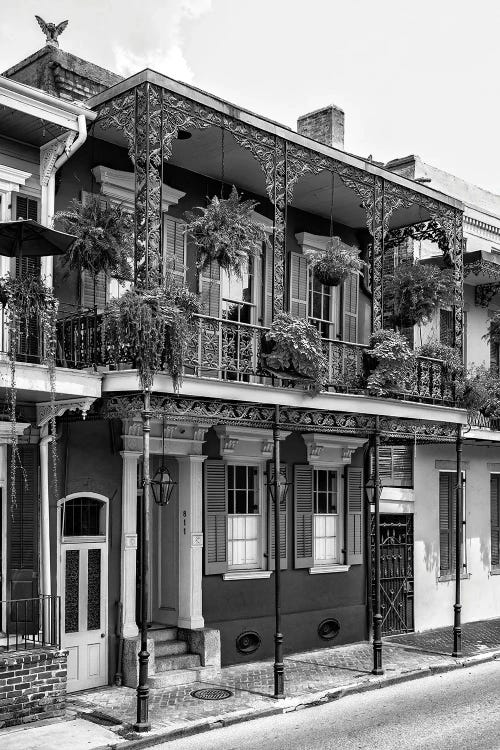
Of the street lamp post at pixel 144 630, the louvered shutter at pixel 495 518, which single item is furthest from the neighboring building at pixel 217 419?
the louvered shutter at pixel 495 518

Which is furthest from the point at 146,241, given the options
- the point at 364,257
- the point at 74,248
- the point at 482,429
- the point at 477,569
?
the point at 477,569

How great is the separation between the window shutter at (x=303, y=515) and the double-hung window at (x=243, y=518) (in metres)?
0.68

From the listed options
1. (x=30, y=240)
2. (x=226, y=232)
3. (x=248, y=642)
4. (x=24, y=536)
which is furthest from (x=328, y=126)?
(x=24, y=536)

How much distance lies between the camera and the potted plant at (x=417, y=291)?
1577 cm

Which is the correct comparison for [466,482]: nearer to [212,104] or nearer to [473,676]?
[473,676]

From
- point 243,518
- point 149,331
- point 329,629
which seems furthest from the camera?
point 329,629

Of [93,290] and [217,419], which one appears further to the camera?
[93,290]

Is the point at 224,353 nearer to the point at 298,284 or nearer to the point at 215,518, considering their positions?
the point at 215,518

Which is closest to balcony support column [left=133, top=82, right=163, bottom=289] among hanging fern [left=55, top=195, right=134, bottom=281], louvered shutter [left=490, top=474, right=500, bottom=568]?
hanging fern [left=55, top=195, right=134, bottom=281]

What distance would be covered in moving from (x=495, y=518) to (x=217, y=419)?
9419 mm

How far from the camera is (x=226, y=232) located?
40.4 ft

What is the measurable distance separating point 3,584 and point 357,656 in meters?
6.15

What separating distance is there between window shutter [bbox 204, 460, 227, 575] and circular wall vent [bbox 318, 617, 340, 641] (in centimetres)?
245

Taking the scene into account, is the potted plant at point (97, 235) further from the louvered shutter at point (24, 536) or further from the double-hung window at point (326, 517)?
the double-hung window at point (326, 517)
